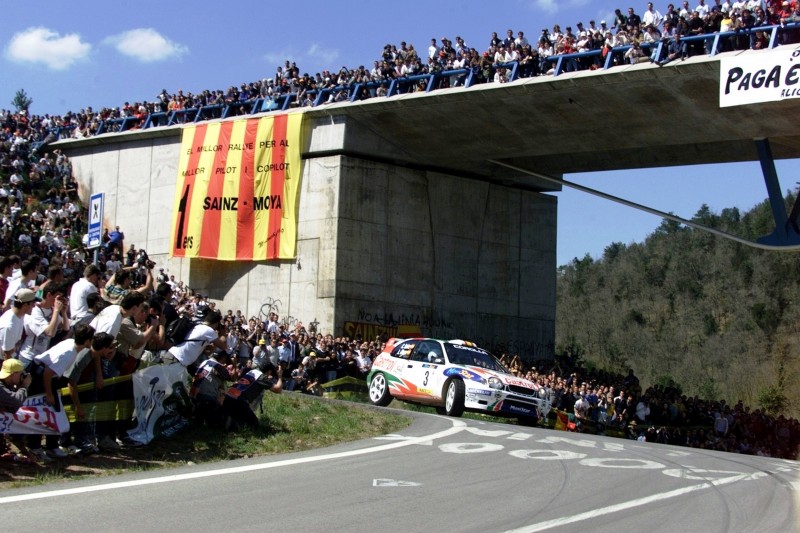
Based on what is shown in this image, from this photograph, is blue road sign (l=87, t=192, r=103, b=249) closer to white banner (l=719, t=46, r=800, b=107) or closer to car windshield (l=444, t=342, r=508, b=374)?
car windshield (l=444, t=342, r=508, b=374)

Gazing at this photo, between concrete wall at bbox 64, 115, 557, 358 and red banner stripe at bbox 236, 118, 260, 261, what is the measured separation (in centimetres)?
73

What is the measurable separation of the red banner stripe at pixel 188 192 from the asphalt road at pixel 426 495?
2310 centimetres

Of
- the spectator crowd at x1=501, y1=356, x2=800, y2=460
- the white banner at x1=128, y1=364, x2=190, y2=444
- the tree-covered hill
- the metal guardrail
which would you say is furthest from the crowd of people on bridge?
the tree-covered hill

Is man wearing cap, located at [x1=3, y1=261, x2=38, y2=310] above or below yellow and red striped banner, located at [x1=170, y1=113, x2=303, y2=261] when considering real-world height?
below

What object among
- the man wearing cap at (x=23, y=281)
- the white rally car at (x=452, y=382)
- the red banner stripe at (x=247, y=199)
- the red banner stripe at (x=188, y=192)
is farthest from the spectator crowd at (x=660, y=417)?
the man wearing cap at (x=23, y=281)

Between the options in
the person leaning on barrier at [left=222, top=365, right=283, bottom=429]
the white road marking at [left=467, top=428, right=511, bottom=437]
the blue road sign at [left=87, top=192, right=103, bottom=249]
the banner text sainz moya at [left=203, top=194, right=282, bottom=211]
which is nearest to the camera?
the person leaning on barrier at [left=222, top=365, right=283, bottom=429]

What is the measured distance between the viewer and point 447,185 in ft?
120

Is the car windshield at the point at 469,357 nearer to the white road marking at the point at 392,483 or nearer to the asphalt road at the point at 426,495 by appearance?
the asphalt road at the point at 426,495

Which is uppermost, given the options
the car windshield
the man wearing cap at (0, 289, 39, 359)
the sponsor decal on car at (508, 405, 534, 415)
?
the man wearing cap at (0, 289, 39, 359)

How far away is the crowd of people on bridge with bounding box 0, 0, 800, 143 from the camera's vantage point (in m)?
25.1

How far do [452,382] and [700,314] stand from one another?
67511 mm

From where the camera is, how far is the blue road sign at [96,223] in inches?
695

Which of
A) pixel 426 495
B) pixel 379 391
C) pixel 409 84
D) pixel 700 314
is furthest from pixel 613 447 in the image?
pixel 700 314

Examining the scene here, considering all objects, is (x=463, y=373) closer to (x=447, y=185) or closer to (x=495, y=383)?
(x=495, y=383)
